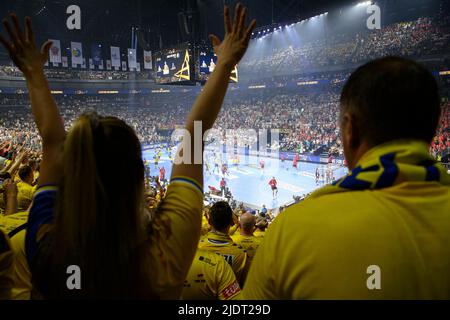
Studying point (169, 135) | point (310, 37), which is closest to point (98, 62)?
point (169, 135)

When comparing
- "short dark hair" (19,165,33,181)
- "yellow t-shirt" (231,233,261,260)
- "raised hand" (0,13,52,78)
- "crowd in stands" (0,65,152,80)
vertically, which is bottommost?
"yellow t-shirt" (231,233,261,260)

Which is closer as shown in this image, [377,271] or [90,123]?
[377,271]

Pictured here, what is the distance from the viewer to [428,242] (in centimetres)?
96

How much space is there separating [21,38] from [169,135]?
39.8 m

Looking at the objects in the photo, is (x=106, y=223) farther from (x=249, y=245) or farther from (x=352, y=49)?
(x=352, y=49)

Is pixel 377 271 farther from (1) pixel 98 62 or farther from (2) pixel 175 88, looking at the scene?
(2) pixel 175 88

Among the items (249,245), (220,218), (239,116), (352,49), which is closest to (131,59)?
(239,116)

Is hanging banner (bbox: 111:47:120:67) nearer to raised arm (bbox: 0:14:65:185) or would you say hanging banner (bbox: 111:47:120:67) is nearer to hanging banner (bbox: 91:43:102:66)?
hanging banner (bbox: 91:43:102:66)

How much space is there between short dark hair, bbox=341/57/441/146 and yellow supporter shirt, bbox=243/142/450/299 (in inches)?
4.6

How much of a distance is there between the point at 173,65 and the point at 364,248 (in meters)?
14.6

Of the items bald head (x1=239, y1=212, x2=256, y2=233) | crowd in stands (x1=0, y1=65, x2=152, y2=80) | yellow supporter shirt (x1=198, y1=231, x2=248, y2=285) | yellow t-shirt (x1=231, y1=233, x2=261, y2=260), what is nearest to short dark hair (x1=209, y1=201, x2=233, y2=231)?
yellow supporter shirt (x1=198, y1=231, x2=248, y2=285)

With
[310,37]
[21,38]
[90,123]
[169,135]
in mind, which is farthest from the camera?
[169,135]

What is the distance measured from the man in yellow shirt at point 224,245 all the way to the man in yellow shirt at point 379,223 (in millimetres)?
2245

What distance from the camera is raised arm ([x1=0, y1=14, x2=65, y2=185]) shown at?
4.09 ft
